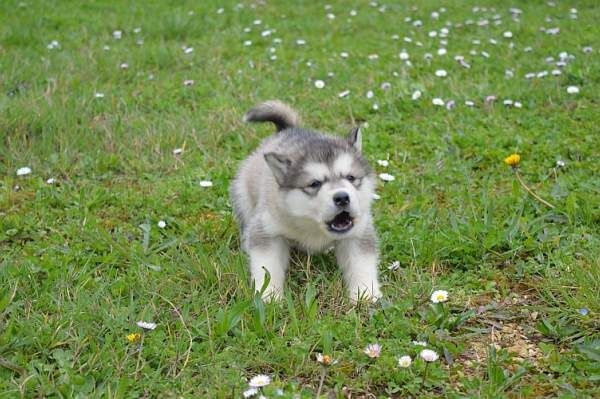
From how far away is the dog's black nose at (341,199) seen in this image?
11.4ft

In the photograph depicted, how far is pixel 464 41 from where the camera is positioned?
790cm

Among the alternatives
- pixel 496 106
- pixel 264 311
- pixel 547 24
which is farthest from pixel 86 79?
pixel 547 24

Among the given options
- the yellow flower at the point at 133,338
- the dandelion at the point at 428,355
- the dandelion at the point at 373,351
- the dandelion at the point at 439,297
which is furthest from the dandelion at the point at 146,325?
the dandelion at the point at 439,297

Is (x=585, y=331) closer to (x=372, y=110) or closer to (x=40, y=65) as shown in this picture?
(x=372, y=110)

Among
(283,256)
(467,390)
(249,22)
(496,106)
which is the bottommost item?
(249,22)

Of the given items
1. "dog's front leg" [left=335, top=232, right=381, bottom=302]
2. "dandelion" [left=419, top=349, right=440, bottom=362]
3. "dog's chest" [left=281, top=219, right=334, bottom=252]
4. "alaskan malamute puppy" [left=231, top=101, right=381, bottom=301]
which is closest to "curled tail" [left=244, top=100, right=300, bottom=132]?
"alaskan malamute puppy" [left=231, top=101, right=381, bottom=301]

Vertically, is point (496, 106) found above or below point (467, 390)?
below

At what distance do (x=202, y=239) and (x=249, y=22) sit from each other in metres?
5.23

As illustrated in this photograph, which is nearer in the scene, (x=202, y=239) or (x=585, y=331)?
(x=585, y=331)

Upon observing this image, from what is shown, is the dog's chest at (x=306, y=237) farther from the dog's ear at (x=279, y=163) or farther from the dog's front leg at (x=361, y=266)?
the dog's ear at (x=279, y=163)

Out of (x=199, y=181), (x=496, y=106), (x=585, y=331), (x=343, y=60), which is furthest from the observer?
(x=343, y=60)

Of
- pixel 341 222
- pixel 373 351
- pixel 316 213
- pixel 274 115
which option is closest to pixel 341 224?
pixel 341 222

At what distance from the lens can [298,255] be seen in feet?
13.1

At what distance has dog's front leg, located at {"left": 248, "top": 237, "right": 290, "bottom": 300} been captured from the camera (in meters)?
3.58
